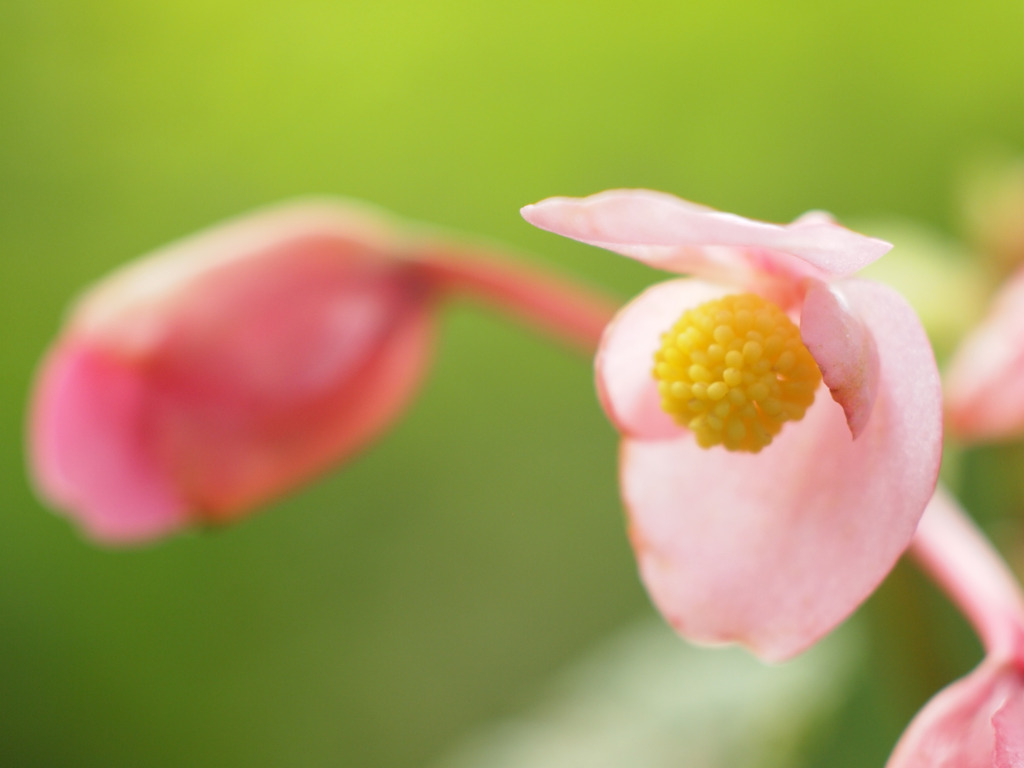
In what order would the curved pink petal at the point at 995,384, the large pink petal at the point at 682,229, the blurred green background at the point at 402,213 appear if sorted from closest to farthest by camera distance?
the large pink petal at the point at 682,229 < the curved pink petal at the point at 995,384 < the blurred green background at the point at 402,213

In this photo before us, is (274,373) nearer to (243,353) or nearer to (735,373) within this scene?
(243,353)

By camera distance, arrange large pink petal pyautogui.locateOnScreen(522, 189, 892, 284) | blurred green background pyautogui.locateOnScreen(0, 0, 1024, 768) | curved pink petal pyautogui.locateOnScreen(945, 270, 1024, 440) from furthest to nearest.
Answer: blurred green background pyautogui.locateOnScreen(0, 0, 1024, 768), curved pink petal pyautogui.locateOnScreen(945, 270, 1024, 440), large pink petal pyautogui.locateOnScreen(522, 189, 892, 284)

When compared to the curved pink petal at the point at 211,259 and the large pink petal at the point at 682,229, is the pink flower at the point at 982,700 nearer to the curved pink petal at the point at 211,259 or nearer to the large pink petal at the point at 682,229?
the large pink petal at the point at 682,229

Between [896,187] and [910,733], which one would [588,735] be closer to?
[910,733]

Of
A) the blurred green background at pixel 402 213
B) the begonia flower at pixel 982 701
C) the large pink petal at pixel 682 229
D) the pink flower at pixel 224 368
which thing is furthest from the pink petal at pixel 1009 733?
the blurred green background at pixel 402 213

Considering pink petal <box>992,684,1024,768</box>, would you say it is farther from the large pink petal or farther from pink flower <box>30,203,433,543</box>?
pink flower <box>30,203,433,543</box>

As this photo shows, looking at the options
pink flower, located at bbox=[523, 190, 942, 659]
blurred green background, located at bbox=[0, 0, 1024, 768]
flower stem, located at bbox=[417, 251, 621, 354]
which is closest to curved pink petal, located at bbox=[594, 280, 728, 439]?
pink flower, located at bbox=[523, 190, 942, 659]
